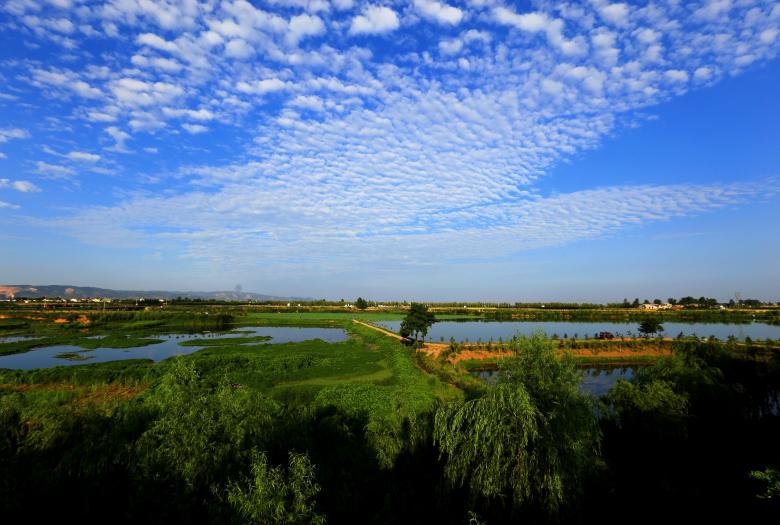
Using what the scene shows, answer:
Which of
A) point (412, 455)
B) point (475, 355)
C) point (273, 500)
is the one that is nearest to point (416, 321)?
point (475, 355)

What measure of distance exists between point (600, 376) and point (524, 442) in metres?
43.8

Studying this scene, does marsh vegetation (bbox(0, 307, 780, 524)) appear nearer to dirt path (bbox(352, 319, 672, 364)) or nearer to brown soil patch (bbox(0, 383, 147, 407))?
brown soil patch (bbox(0, 383, 147, 407))

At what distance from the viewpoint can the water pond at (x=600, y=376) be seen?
46312 mm

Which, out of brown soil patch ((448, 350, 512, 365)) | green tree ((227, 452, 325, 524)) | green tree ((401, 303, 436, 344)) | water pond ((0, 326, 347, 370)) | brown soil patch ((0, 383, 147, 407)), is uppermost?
green tree ((401, 303, 436, 344))

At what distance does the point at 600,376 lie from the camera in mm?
52844

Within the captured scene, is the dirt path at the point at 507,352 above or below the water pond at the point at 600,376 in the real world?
above

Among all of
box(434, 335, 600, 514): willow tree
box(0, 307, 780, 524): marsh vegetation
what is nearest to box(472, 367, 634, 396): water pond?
box(0, 307, 780, 524): marsh vegetation

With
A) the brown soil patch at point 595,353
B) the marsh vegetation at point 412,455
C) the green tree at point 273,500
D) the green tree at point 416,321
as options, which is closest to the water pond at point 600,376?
the brown soil patch at point 595,353

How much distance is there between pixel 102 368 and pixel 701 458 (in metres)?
58.3

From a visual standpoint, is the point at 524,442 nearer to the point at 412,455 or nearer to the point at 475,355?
the point at 412,455

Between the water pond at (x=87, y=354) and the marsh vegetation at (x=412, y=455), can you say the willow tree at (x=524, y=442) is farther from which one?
the water pond at (x=87, y=354)

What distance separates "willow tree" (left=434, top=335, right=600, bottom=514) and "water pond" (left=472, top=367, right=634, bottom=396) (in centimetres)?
2833

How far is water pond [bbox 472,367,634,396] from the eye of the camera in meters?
46.3

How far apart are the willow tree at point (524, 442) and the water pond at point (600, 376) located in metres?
28.3
